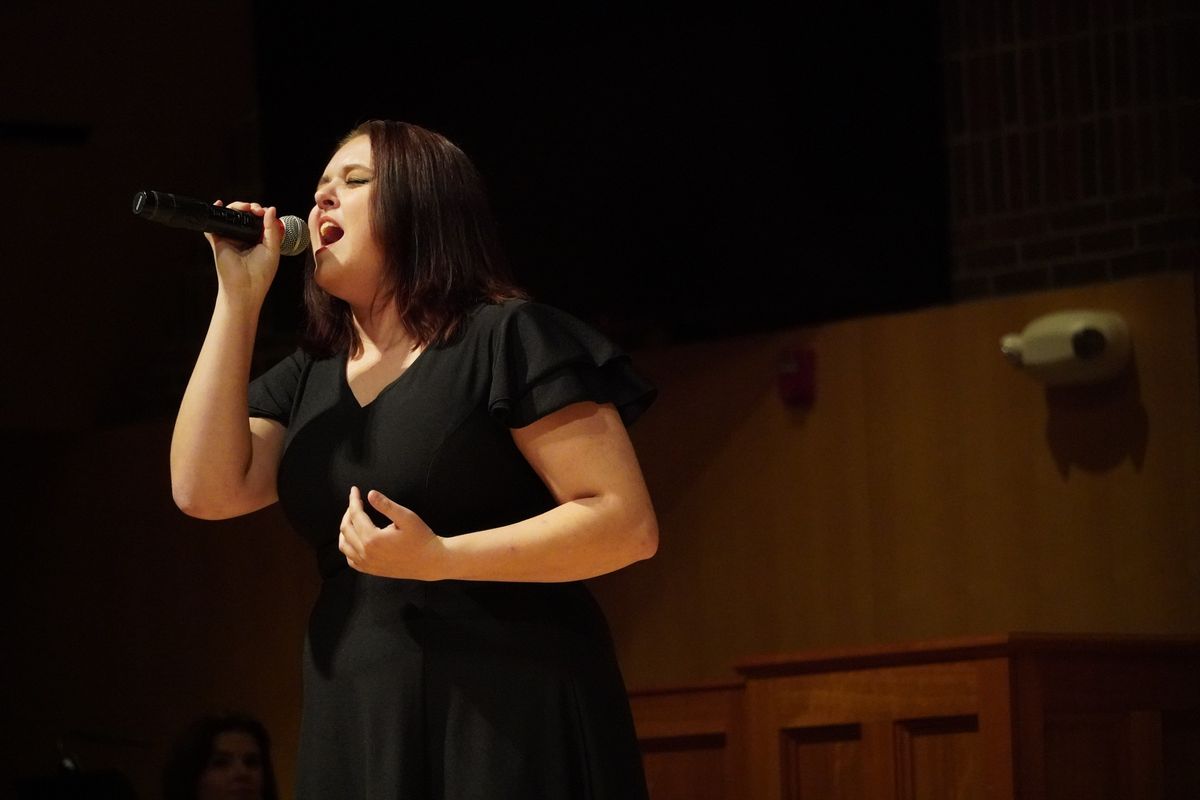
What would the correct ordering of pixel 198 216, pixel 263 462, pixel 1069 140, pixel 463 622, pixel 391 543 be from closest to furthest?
pixel 391 543
pixel 463 622
pixel 198 216
pixel 263 462
pixel 1069 140

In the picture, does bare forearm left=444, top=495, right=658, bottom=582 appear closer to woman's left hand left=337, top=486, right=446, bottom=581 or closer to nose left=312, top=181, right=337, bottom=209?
woman's left hand left=337, top=486, right=446, bottom=581

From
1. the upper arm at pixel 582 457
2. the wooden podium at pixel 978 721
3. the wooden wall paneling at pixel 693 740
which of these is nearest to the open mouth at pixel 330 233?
the upper arm at pixel 582 457

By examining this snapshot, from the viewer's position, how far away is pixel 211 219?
214 cm

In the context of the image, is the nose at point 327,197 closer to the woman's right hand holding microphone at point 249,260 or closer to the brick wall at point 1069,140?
the woman's right hand holding microphone at point 249,260

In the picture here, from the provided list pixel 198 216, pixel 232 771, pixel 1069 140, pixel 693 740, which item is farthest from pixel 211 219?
pixel 1069 140

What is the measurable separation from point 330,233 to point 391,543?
18.7 inches

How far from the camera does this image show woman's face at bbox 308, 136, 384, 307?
218cm

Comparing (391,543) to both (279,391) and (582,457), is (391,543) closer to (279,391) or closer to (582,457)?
(582,457)

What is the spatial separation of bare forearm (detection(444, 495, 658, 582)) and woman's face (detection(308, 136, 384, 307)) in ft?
1.24

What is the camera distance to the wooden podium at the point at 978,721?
138 inches

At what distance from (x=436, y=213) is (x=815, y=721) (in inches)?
75.6

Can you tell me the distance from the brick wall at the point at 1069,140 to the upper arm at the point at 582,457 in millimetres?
3264

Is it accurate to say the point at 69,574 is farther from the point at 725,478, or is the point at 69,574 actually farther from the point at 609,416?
the point at 609,416

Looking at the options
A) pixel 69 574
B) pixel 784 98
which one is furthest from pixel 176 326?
pixel 784 98
